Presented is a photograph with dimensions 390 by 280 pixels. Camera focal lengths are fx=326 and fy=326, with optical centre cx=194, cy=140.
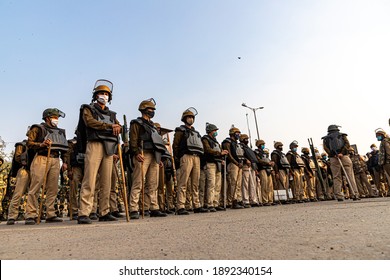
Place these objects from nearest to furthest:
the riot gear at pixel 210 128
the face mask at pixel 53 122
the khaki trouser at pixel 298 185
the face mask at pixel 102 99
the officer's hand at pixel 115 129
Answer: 1. the officer's hand at pixel 115 129
2. the face mask at pixel 102 99
3. the face mask at pixel 53 122
4. the riot gear at pixel 210 128
5. the khaki trouser at pixel 298 185

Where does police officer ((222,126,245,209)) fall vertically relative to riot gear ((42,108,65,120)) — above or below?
below

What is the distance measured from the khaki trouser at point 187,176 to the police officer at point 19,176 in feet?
11.6

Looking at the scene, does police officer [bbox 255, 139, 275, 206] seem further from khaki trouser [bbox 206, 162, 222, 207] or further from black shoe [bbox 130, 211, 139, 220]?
black shoe [bbox 130, 211, 139, 220]

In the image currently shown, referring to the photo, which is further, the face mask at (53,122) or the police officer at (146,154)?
the face mask at (53,122)

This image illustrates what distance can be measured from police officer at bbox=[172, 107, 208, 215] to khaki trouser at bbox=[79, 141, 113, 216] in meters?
2.05

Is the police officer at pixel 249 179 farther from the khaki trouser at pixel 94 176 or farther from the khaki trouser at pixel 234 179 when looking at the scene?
the khaki trouser at pixel 94 176

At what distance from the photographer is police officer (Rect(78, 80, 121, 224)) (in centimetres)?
540

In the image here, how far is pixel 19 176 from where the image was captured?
798cm

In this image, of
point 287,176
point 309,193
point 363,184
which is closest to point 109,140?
point 287,176

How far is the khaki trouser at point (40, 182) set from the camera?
657 cm

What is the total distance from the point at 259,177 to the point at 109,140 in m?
7.83

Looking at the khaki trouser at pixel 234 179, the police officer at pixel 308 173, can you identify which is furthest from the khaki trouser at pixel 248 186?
the police officer at pixel 308 173

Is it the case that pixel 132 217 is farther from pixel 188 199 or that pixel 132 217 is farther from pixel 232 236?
pixel 232 236

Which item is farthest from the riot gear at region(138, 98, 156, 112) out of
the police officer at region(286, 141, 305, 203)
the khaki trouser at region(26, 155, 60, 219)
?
the police officer at region(286, 141, 305, 203)
